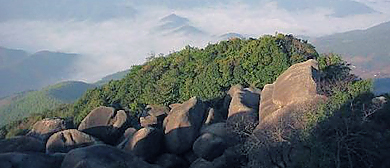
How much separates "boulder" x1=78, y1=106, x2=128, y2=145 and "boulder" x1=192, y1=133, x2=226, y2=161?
19.4 feet

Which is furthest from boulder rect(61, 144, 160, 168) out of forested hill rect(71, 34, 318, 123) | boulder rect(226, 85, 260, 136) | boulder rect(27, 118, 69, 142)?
forested hill rect(71, 34, 318, 123)

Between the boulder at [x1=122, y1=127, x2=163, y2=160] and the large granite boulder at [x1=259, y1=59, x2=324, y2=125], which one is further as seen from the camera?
the boulder at [x1=122, y1=127, x2=163, y2=160]

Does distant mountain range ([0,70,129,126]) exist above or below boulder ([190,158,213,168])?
below

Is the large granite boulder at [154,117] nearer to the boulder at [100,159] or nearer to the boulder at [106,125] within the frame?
the boulder at [106,125]

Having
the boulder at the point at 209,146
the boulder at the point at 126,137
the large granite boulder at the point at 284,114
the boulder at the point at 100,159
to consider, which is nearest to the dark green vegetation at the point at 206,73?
the boulder at the point at 126,137

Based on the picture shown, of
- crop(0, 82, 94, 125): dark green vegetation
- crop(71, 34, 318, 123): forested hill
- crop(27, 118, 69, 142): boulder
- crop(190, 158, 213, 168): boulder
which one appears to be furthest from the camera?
crop(0, 82, 94, 125): dark green vegetation

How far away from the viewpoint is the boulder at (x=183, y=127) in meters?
26.8

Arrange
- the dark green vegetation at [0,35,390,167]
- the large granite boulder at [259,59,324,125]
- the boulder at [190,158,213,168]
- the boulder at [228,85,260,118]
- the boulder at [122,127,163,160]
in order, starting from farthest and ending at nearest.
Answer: the boulder at [228,85,260,118]
the boulder at [122,127,163,160]
the large granite boulder at [259,59,324,125]
the boulder at [190,158,213,168]
the dark green vegetation at [0,35,390,167]

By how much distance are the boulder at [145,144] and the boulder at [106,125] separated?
345cm

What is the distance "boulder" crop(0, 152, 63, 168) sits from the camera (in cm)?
2012

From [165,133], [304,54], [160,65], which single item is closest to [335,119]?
[165,133]

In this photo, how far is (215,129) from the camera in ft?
87.8

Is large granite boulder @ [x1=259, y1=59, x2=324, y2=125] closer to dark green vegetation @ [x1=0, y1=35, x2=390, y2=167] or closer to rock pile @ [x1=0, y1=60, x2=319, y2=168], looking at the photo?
rock pile @ [x1=0, y1=60, x2=319, y2=168]

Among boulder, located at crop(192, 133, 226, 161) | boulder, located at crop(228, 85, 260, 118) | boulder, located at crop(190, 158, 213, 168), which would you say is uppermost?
boulder, located at crop(228, 85, 260, 118)
